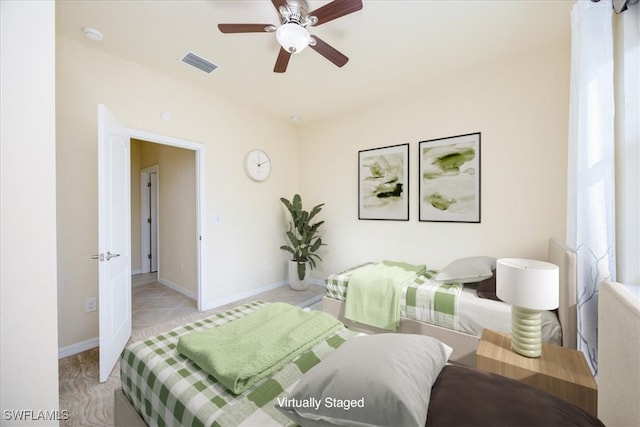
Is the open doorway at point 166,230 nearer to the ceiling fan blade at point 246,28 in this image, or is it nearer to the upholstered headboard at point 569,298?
the ceiling fan blade at point 246,28

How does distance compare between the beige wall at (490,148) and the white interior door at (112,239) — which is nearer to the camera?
the white interior door at (112,239)

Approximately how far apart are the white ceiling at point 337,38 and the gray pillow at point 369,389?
2.20 m

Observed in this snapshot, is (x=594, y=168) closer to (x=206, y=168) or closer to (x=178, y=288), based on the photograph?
(x=206, y=168)

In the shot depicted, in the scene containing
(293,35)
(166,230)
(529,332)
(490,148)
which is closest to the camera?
(529,332)

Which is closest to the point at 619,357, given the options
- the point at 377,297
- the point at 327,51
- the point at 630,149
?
the point at 630,149

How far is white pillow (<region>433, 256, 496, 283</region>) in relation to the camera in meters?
2.21

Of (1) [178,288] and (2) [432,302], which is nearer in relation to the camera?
(2) [432,302]

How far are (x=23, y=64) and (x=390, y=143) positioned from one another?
3.25m

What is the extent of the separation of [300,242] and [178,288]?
1.99 meters

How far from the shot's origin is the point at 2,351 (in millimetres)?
706

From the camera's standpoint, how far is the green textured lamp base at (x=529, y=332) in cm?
130

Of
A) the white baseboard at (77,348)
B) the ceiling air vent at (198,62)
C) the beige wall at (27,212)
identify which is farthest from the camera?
the ceiling air vent at (198,62)

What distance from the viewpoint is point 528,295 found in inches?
→ 48.1

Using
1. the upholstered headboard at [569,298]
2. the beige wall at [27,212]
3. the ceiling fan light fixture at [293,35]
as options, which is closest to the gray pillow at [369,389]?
the beige wall at [27,212]
